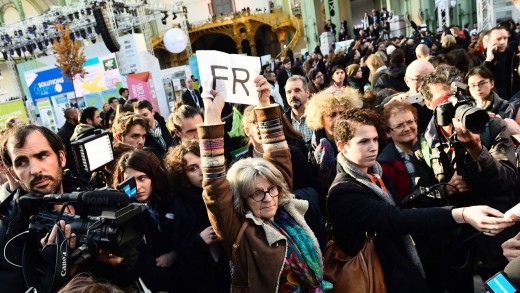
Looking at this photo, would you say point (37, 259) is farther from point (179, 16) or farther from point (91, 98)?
point (179, 16)

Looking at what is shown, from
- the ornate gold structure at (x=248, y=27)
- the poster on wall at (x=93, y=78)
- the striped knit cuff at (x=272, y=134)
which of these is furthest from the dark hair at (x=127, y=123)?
the ornate gold structure at (x=248, y=27)

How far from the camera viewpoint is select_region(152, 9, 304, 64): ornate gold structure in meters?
28.9

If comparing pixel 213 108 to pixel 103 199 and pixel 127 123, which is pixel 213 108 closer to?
pixel 103 199

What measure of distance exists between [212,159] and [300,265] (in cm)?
61

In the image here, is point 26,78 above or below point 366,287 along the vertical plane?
above

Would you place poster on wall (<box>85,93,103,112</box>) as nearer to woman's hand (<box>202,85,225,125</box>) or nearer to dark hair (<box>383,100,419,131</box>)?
dark hair (<box>383,100,419,131</box>)

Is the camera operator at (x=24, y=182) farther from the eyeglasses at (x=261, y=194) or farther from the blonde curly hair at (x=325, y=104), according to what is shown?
the blonde curly hair at (x=325, y=104)

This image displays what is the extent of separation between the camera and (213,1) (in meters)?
34.2

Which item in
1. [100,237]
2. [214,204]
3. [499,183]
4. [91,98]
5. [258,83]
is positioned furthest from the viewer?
[91,98]

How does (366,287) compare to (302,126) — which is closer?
(366,287)

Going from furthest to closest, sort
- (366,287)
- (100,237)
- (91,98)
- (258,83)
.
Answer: (91,98) → (258,83) → (366,287) → (100,237)

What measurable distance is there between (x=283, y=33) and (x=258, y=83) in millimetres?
29163

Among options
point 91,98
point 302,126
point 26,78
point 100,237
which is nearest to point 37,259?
point 100,237

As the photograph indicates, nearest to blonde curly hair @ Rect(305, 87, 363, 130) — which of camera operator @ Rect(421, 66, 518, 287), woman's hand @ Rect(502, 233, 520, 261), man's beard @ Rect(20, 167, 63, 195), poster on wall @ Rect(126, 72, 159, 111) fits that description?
camera operator @ Rect(421, 66, 518, 287)
